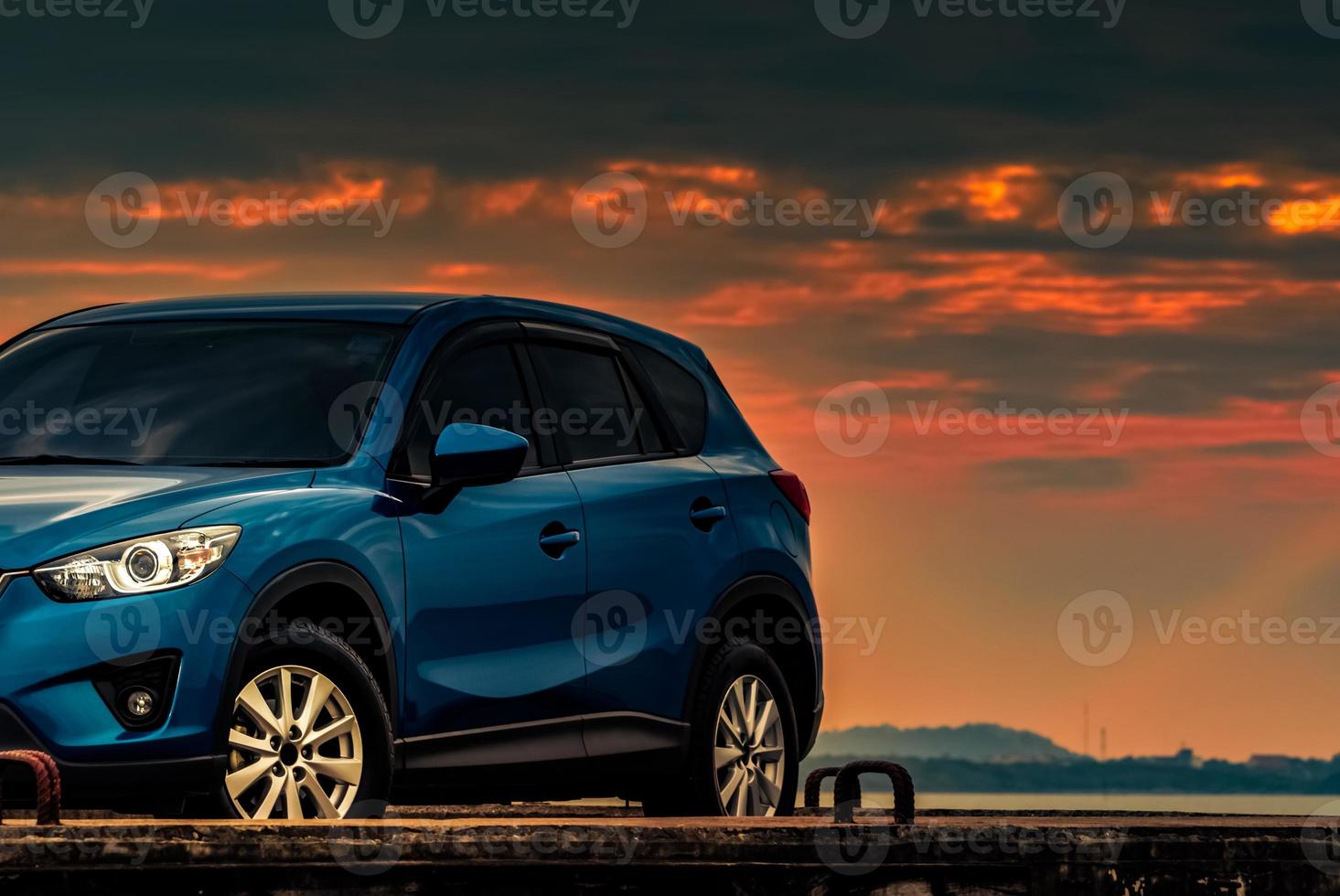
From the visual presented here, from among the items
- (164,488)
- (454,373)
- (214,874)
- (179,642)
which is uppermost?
(454,373)

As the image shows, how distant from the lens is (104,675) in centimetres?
628

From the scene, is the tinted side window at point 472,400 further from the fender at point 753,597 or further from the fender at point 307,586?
the fender at point 753,597

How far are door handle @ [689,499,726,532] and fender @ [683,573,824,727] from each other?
0.92 feet

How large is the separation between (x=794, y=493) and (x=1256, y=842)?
466cm

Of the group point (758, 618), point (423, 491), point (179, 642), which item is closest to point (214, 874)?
point (179, 642)

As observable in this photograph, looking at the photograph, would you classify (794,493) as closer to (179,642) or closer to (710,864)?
(179,642)

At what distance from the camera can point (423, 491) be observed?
7.34m

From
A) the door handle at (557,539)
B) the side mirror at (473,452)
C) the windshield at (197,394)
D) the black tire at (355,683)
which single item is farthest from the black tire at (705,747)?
the windshield at (197,394)

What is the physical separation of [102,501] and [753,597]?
341 cm

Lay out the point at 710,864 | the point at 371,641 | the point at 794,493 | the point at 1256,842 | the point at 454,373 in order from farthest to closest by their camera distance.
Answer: the point at 794,493 → the point at 454,373 → the point at 371,641 → the point at 1256,842 → the point at 710,864

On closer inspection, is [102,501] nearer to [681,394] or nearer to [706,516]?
[706,516]

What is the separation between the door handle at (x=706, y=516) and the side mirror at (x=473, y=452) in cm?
152

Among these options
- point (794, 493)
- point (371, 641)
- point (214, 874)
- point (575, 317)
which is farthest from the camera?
point (794, 493)

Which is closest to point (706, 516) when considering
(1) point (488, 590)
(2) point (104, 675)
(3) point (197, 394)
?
(1) point (488, 590)
